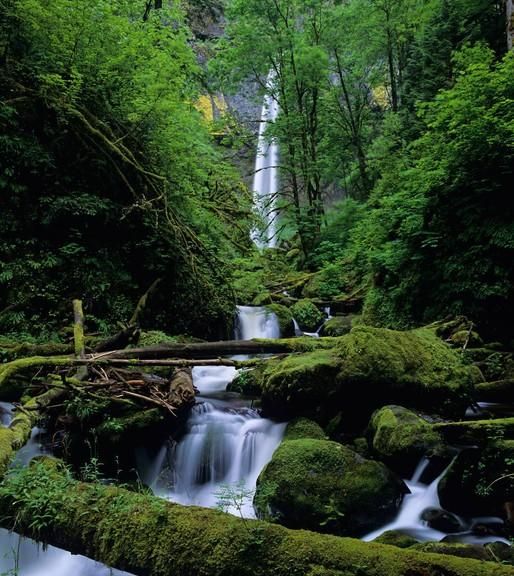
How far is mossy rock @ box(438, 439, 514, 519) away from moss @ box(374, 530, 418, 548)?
0.74 metres

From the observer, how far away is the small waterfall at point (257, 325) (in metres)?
11.7

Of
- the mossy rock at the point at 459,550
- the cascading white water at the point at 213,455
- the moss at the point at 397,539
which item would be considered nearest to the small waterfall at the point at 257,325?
the cascading white water at the point at 213,455

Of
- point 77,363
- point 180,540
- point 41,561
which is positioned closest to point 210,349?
point 77,363

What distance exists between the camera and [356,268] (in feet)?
45.5

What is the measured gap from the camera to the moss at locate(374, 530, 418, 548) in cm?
384

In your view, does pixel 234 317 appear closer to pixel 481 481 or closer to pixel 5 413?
pixel 5 413

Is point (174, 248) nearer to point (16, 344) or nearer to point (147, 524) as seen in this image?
point (16, 344)

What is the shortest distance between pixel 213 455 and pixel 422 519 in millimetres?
2692

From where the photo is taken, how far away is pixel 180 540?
2328 mm

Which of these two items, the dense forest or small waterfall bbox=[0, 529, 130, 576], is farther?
small waterfall bbox=[0, 529, 130, 576]

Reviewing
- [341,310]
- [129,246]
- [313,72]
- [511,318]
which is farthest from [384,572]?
[313,72]

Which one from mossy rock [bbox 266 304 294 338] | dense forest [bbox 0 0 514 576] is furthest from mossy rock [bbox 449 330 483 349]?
mossy rock [bbox 266 304 294 338]

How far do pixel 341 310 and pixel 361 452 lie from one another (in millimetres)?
8086

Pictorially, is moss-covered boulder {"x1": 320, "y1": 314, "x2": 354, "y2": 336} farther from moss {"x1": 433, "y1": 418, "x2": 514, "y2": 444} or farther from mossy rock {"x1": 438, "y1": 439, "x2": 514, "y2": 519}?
mossy rock {"x1": 438, "y1": 439, "x2": 514, "y2": 519}
